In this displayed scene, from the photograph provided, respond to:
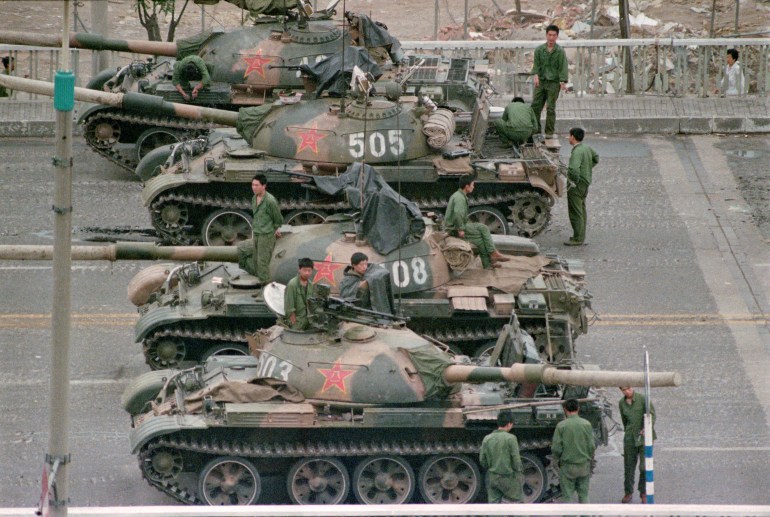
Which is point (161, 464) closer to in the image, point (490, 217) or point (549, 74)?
point (490, 217)

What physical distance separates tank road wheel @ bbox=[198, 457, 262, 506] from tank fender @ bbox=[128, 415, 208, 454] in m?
0.49

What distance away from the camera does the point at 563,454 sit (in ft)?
49.7

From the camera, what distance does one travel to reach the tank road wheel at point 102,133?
26188 millimetres

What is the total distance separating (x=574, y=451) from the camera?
49.5 feet

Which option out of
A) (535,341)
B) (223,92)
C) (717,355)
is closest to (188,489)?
(535,341)

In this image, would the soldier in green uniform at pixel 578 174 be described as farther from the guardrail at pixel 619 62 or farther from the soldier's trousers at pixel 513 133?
the guardrail at pixel 619 62

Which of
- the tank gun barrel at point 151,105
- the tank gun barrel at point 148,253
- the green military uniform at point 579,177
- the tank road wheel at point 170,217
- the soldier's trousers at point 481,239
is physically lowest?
the tank gun barrel at point 148,253

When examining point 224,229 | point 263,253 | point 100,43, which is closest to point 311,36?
point 100,43

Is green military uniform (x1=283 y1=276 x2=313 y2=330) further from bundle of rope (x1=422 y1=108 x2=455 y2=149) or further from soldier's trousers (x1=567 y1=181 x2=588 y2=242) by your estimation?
soldier's trousers (x1=567 y1=181 x2=588 y2=242)

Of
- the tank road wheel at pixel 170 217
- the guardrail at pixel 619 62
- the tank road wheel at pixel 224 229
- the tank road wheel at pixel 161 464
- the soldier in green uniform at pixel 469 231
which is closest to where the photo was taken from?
the tank road wheel at pixel 161 464

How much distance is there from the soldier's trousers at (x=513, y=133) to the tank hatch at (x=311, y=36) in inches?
129

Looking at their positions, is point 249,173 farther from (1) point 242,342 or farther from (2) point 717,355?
(2) point 717,355

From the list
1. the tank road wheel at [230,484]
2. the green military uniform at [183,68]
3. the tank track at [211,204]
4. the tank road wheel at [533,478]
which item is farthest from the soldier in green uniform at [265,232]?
the green military uniform at [183,68]

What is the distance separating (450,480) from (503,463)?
1101 millimetres
